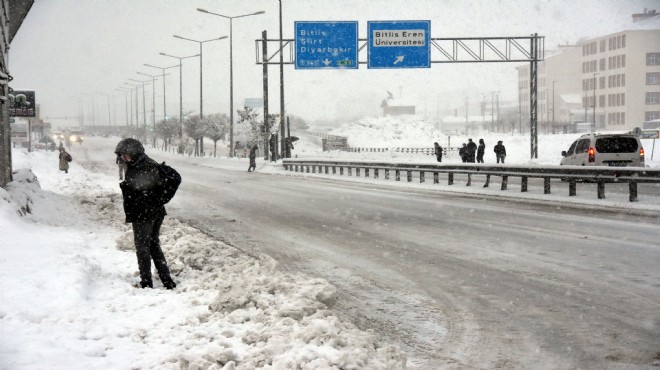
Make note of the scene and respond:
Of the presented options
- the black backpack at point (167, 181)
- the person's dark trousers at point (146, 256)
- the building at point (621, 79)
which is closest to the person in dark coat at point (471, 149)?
the black backpack at point (167, 181)

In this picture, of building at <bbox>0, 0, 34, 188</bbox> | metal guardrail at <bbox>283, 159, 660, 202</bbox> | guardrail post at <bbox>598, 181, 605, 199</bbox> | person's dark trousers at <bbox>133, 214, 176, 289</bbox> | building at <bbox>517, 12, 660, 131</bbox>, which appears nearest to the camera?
person's dark trousers at <bbox>133, 214, 176, 289</bbox>

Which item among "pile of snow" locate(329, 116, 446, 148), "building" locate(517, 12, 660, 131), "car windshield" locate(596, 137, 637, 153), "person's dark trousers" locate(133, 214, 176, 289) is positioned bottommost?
"person's dark trousers" locate(133, 214, 176, 289)

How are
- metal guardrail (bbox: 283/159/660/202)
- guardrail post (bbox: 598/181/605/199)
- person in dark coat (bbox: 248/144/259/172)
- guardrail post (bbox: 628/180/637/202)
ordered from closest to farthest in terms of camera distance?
metal guardrail (bbox: 283/159/660/202) → guardrail post (bbox: 628/180/637/202) → guardrail post (bbox: 598/181/605/199) → person in dark coat (bbox: 248/144/259/172)

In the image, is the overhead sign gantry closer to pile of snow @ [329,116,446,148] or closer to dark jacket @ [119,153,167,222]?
dark jacket @ [119,153,167,222]

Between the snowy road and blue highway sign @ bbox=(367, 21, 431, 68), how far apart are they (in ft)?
62.2

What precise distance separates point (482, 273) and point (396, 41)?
27.1m

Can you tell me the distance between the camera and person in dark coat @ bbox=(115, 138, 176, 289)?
6.83 m

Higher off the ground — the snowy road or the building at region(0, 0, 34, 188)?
the building at region(0, 0, 34, 188)

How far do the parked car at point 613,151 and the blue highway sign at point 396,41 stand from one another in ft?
44.9

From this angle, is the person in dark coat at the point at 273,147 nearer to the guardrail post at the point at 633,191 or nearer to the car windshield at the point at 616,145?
the car windshield at the point at 616,145

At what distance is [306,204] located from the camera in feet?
55.8

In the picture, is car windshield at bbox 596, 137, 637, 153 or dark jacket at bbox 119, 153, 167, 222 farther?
car windshield at bbox 596, 137, 637, 153

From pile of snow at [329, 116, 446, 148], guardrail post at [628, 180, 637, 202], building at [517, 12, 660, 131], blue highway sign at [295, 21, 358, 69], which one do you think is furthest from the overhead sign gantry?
pile of snow at [329, 116, 446, 148]

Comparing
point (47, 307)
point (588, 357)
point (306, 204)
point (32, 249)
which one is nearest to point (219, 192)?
point (306, 204)
